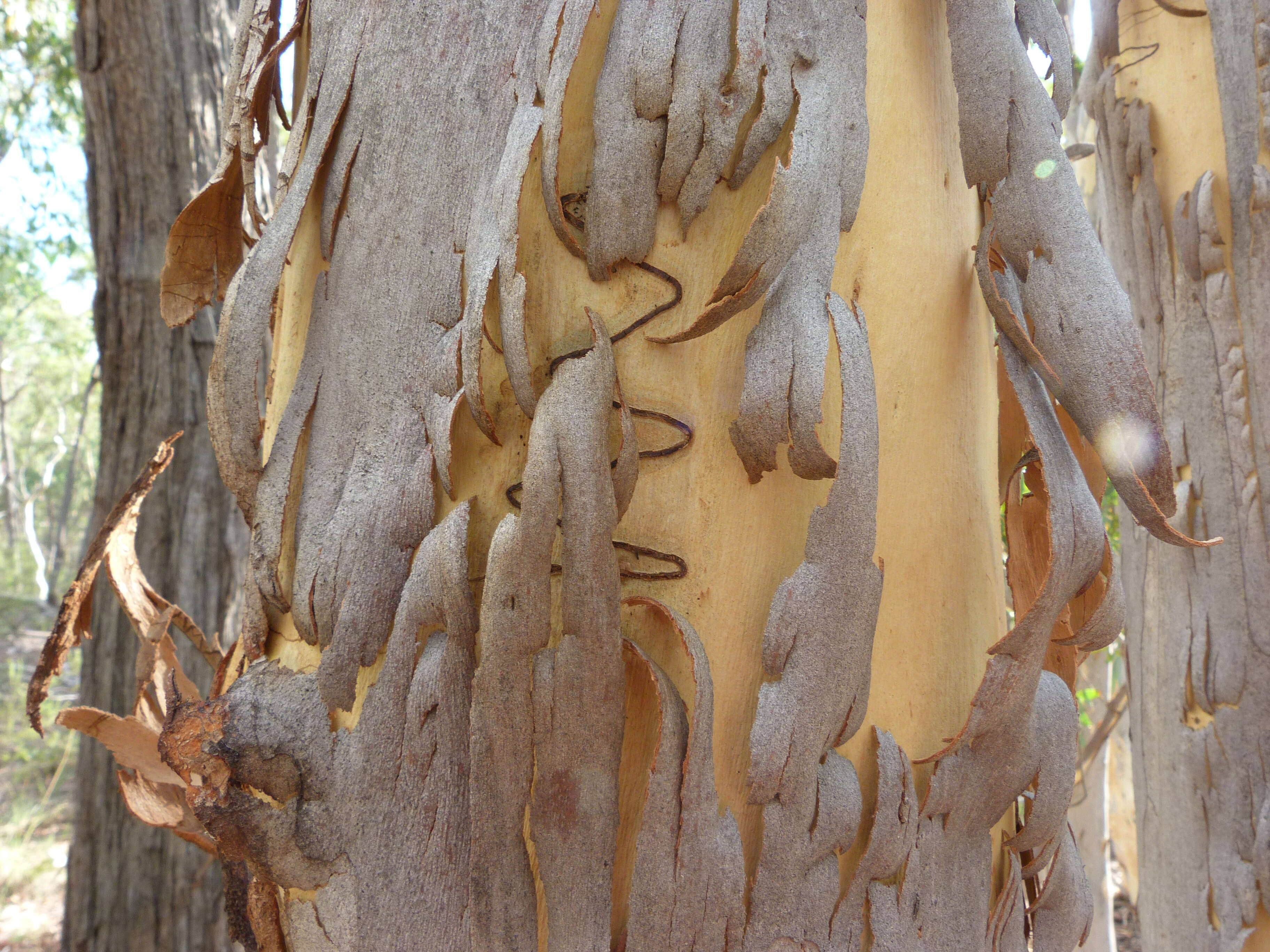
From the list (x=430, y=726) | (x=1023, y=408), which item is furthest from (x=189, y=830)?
(x=1023, y=408)

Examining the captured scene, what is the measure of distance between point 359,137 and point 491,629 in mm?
323

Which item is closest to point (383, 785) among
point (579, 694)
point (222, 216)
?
point (579, 694)

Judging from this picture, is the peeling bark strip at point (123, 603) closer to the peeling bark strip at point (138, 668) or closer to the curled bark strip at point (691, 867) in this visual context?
the peeling bark strip at point (138, 668)

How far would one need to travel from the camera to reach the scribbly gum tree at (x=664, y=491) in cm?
45

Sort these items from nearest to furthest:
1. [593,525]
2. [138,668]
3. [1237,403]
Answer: [593,525] < [138,668] < [1237,403]

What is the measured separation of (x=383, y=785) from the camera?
48 cm

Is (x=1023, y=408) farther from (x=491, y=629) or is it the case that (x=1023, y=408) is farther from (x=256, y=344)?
(x=256, y=344)

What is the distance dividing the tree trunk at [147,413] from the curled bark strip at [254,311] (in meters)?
1.36

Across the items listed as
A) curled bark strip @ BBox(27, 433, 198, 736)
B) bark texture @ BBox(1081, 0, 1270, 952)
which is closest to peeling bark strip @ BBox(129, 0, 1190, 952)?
curled bark strip @ BBox(27, 433, 198, 736)

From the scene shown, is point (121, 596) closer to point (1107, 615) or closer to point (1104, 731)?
point (1107, 615)

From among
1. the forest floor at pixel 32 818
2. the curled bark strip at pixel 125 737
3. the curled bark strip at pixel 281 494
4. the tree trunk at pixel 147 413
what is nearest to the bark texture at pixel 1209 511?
the curled bark strip at pixel 281 494

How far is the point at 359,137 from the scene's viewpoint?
0.55 meters

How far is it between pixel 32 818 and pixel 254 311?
4.88m

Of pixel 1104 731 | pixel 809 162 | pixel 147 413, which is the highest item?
pixel 147 413
